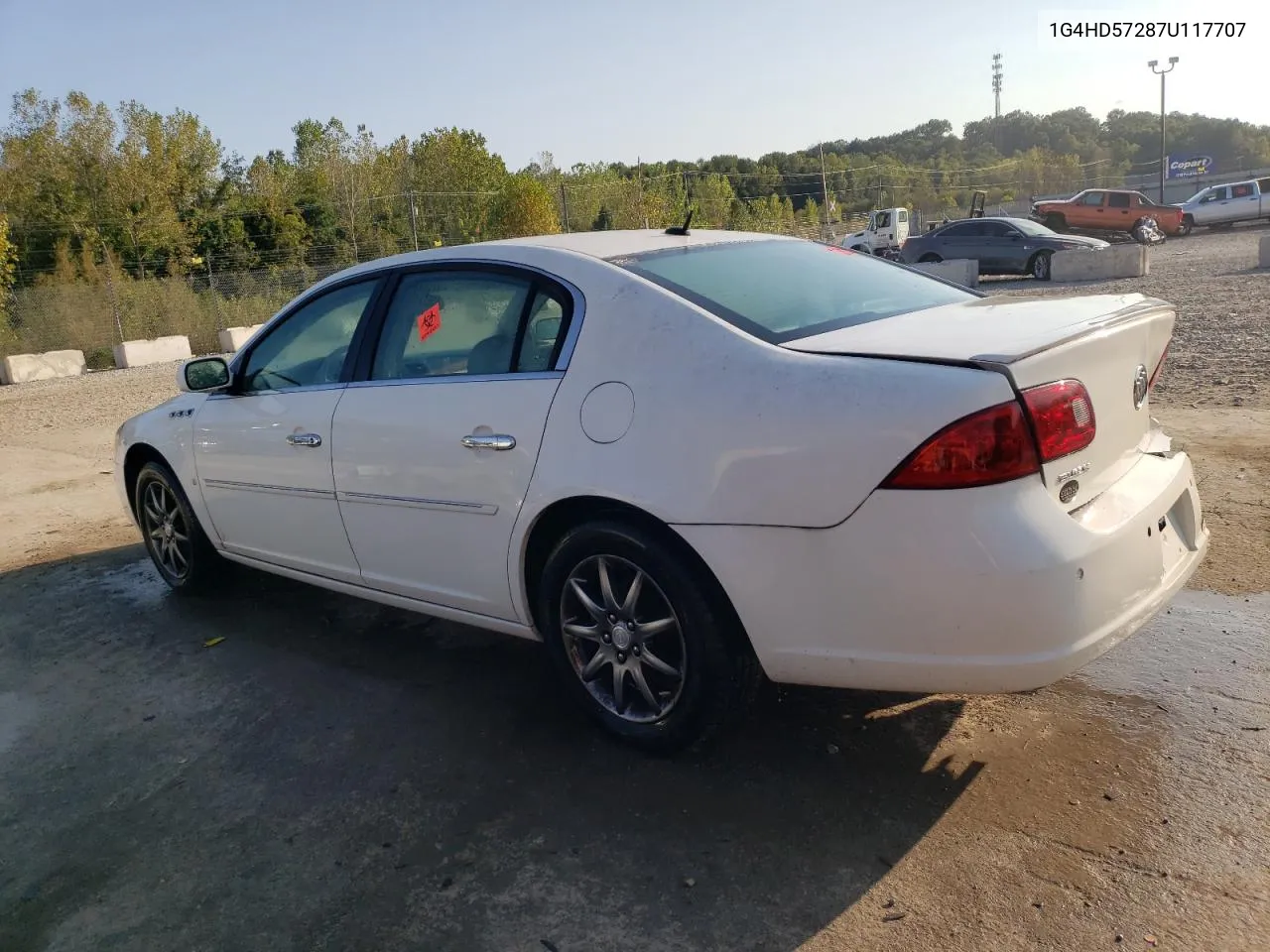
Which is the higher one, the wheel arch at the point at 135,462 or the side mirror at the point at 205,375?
the side mirror at the point at 205,375

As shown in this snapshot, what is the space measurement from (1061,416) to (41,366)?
81.4 feet

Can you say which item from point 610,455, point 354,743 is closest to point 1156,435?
point 610,455

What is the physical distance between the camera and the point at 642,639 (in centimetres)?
306

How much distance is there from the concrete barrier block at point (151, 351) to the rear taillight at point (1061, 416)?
24049mm

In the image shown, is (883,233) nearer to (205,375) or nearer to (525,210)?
(525,210)

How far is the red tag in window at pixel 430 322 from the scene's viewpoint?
3.73 m

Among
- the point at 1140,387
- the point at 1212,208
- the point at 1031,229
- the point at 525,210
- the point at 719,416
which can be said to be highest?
the point at 525,210

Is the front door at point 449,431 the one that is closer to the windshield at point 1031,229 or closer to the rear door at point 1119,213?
the windshield at point 1031,229

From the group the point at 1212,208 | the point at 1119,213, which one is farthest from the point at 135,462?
the point at 1212,208

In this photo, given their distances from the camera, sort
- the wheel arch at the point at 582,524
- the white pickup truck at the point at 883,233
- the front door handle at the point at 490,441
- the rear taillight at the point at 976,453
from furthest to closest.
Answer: the white pickup truck at the point at 883,233, the front door handle at the point at 490,441, the wheel arch at the point at 582,524, the rear taillight at the point at 976,453

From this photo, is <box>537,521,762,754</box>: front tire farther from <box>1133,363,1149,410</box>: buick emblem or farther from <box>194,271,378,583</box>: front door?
<box>1133,363,1149,410</box>: buick emblem

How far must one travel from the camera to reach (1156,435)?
10.6 ft

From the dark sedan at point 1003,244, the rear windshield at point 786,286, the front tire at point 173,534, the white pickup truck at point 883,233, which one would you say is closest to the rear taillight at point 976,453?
the rear windshield at point 786,286

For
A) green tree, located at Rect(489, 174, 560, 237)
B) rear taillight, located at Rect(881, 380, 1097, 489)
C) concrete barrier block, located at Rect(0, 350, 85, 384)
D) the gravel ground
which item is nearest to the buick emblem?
rear taillight, located at Rect(881, 380, 1097, 489)
